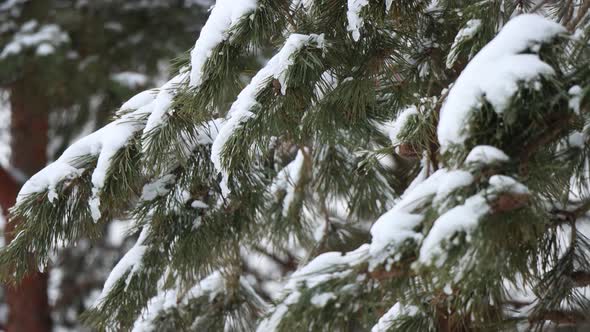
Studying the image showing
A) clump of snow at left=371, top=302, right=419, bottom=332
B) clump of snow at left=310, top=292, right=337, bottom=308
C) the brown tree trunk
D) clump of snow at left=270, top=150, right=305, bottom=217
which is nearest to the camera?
clump of snow at left=310, top=292, right=337, bottom=308

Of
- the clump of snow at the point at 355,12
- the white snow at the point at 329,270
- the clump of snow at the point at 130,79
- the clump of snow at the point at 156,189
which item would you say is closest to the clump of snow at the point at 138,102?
the clump of snow at the point at 156,189

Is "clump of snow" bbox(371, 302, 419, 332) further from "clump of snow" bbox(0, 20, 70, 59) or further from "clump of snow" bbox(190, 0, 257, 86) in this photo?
"clump of snow" bbox(0, 20, 70, 59)

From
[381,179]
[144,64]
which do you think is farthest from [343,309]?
[144,64]

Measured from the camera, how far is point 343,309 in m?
0.94

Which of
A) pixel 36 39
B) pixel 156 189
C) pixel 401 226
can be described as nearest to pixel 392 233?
pixel 401 226

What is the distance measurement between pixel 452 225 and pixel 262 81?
1.71ft

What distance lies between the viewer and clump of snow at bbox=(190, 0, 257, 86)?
4.02ft

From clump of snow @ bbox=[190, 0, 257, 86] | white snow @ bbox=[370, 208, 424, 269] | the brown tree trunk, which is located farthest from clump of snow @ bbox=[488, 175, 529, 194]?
the brown tree trunk

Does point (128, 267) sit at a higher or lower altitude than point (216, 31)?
lower

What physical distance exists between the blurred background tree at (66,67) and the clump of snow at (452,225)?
236cm

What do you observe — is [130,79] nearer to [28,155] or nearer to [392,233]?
[28,155]

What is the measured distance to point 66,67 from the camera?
327cm

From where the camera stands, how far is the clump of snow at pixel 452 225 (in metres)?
0.81

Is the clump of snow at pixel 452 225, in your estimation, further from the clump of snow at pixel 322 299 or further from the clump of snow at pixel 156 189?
the clump of snow at pixel 156 189
